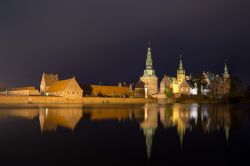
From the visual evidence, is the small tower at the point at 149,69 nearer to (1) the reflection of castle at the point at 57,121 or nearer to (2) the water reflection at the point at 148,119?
(2) the water reflection at the point at 148,119

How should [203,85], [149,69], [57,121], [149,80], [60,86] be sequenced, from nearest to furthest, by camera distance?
[57,121] → [60,86] → [203,85] → [149,80] → [149,69]

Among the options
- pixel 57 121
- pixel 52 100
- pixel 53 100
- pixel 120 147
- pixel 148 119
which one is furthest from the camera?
pixel 53 100

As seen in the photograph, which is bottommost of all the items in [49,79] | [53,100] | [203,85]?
[53,100]

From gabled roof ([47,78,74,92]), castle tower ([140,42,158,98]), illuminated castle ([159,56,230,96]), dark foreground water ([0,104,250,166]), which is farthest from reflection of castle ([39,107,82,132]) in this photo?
castle tower ([140,42,158,98])

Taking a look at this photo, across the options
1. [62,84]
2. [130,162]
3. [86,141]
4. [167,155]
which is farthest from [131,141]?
[62,84]

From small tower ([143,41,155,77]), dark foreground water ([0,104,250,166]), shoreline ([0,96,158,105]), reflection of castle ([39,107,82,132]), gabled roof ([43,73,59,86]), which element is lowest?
dark foreground water ([0,104,250,166])

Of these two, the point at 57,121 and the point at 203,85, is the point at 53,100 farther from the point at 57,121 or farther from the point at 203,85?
the point at 203,85

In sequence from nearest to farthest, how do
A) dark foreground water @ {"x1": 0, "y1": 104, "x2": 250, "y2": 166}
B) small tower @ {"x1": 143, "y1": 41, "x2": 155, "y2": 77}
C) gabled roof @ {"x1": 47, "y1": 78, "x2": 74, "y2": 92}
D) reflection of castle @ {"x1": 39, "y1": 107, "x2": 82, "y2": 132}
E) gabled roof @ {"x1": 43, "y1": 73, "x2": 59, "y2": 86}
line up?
dark foreground water @ {"x1": 0, "y1": 104, "x2": 250, "y2": 166} → reflection of castle @ {"x1": 39, "y1": 107, "x2": 82, "y2": 132} → gabled roof @ {"x1": 47, "y1": 78, "x2": 74, "y2": 92} → gabled roof @ {"x1": 43, "y1": 73, "x2": 59, "y2": 86} → small tower @ {"x1": 143, "y1": 41, "x2": 155, "y2": 77}

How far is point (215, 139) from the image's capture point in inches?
611

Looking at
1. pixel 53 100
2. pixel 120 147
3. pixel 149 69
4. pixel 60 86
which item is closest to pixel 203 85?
pixel 149 69

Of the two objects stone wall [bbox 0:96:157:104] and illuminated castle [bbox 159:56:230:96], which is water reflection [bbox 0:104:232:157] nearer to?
stone wall [bbox 0:96:157:104]

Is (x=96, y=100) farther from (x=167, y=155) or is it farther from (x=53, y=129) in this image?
(x=167, y=155)

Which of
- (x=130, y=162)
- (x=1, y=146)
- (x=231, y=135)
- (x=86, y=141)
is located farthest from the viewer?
(x=231, y=135)

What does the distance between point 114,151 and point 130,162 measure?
190cm
